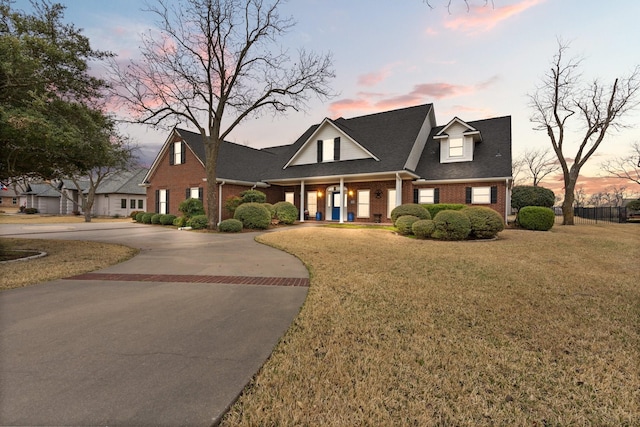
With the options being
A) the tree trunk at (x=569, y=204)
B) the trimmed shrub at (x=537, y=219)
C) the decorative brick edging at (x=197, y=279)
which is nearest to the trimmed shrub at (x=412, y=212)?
the trimmed shrub at (x=537, y=219)

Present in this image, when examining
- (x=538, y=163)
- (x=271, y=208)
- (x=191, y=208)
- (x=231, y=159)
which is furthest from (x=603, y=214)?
(x=191, y=208)

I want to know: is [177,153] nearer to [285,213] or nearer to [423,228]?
[285,213]

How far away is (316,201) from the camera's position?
870 inches

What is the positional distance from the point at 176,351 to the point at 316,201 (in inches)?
764

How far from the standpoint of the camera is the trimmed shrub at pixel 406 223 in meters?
12.7

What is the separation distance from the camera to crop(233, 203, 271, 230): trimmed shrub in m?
16.1

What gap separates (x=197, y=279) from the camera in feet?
18.7

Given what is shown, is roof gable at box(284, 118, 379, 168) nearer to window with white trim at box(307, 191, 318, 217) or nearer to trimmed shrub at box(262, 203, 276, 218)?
window with white trim at box(307, 191, 318, 217)

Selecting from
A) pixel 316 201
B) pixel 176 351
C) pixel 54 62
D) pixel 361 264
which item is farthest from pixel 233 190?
pixel 176 351

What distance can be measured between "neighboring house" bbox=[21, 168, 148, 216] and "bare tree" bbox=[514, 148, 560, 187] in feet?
175

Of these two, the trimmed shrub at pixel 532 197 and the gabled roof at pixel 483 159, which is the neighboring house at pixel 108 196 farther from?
the trimmed shrub at pixel 532 197

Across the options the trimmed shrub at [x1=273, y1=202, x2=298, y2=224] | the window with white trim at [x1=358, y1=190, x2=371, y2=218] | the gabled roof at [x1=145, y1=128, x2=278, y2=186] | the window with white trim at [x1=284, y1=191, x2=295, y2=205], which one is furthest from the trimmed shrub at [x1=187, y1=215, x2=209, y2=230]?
the window with white trim at [x1=358, y1=190, x2=371, y2=218]

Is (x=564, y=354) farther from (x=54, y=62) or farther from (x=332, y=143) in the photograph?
(x=332, y=143)

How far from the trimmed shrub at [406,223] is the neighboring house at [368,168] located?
416 cm
